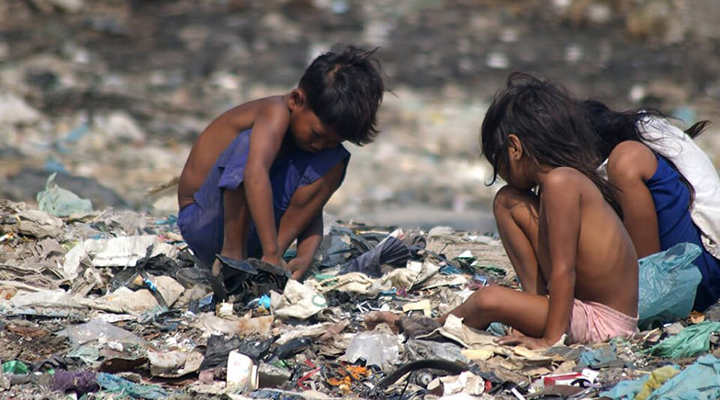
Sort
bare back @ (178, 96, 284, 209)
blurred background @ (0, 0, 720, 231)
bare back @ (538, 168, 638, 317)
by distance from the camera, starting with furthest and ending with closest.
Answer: blurred background @ (0, 0, 720, 231) → bare back @ (178, 96, 284, 209) → bare back @ (538, 168, 638, 317)

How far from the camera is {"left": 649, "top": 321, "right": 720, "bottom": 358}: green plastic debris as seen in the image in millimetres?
2977

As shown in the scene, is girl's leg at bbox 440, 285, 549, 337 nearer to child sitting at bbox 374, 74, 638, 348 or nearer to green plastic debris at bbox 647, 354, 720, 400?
child sitting at bbox 374, 74, 638, 348

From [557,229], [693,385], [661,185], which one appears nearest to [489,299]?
[557,229]

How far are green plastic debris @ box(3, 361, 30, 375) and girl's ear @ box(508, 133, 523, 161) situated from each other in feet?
5.37

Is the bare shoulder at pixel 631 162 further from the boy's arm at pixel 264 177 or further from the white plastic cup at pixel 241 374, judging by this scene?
the white plastic cup at pixel 241 374

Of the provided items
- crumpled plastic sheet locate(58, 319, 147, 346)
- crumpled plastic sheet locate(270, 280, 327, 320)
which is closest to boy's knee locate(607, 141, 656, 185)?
crumpled plastic sheet locate(270, 280, 327, 320)

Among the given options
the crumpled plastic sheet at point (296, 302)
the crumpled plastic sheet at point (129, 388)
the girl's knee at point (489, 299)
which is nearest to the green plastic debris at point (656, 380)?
the girl's knee at point (489, 299)

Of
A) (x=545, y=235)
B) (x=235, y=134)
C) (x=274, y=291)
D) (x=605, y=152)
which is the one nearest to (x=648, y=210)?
(x=605, y=152)

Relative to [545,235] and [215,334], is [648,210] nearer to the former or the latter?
[545,235]

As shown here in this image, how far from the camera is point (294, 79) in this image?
880 cm

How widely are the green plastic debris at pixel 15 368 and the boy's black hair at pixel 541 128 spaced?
5.12 feet

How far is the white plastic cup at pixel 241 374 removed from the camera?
280 centimetres

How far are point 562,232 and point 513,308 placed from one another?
294 mm

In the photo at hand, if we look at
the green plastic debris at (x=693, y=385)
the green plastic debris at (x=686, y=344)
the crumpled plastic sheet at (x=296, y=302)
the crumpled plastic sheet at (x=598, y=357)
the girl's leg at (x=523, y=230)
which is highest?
the girl's leg at (x=523, y=230)
